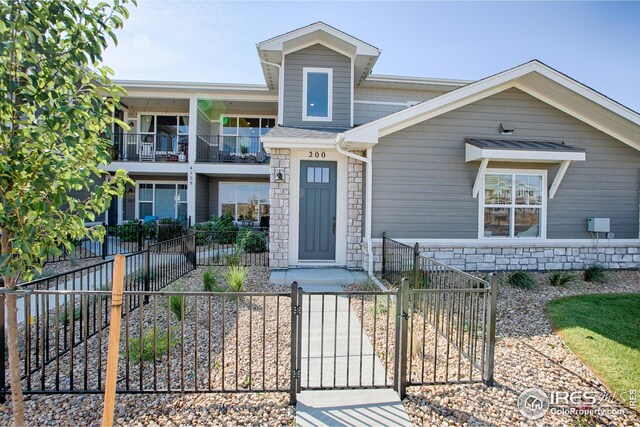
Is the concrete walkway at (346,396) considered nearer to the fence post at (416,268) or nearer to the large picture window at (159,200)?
the fence post at (416,268)

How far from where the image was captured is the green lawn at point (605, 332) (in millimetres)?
3553

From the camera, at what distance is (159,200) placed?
51.2ft

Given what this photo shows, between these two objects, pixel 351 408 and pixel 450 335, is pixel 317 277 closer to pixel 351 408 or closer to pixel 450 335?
pixel 450 335

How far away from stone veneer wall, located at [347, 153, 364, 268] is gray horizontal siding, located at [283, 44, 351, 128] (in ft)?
6.79

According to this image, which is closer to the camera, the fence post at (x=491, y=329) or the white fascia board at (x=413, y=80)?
the fence post at (x=491, y=329)

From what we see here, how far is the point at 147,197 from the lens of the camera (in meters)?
15.6

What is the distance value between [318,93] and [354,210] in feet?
12.3

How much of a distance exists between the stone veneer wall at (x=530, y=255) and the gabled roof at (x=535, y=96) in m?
2.53

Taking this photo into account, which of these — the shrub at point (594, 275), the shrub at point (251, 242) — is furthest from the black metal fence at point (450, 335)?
the shrub at point (251, 242)

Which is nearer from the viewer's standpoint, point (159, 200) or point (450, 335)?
point (450, 335)

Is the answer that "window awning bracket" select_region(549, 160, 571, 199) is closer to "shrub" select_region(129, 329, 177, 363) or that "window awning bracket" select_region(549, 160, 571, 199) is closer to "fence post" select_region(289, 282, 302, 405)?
"fence post" select_region(289, 282, 302, 405)

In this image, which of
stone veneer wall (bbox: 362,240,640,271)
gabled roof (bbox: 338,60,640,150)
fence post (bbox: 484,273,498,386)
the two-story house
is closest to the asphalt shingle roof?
the two-story house

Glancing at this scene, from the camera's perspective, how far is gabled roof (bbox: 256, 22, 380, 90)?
888cm

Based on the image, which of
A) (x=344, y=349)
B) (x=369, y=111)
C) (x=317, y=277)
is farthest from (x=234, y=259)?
(x=369, y=111)
